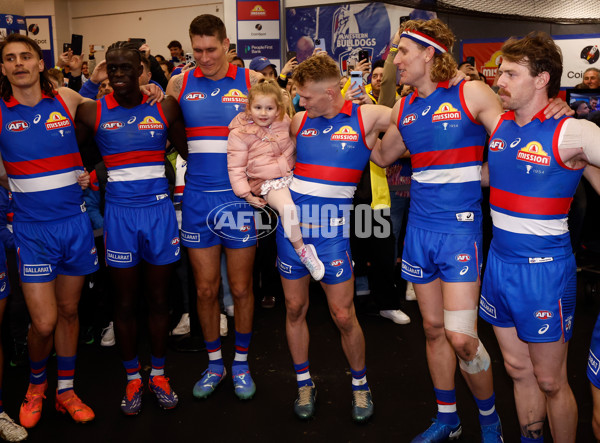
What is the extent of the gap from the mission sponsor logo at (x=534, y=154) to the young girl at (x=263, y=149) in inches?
48.5

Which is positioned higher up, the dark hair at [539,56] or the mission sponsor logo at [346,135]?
the dark hair at [539,56]

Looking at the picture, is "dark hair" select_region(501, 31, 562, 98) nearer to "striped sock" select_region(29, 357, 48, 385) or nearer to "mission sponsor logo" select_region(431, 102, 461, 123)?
"mission sponsor logo" select_region(431, 102, 461, 123)

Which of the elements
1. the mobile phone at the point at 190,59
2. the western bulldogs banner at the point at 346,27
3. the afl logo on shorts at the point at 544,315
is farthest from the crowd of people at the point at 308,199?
the western bulldogs banner at the point at 346,27

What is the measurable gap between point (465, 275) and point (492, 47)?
8.58 m

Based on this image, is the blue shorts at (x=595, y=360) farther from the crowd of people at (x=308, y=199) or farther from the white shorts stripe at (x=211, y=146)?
the white shorts stripe at (x=211, y=146)

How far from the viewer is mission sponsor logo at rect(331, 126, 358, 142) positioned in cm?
292

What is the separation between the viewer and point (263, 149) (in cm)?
309

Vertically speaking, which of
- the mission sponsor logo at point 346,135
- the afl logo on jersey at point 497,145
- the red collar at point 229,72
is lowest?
the afl logo on jersey at point 497,145

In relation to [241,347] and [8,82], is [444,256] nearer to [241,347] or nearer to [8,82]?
[241,347]

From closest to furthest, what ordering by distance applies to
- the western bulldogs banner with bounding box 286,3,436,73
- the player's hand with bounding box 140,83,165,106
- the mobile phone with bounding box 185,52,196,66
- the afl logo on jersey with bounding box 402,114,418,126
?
the afl logo on jersey with bounding box 402,114,418,126, the player's hand with bounding box 140,83,165,106, the mobile phone with bounding box 185,52,196,66, the western bulldogs banner with bounding box 286,3,436,73

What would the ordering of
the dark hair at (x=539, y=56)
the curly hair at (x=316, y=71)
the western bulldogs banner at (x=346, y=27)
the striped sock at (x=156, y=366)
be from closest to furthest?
the dark hair at (x=539, y=56), the curly hair at (x=316, y=71), the striped sock at (x=156, y=366), the western bulldogs banner at (x=346, y=27)

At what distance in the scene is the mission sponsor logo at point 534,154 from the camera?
7.13 feet

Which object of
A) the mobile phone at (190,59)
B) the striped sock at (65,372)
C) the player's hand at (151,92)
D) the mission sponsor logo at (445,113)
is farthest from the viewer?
the mobile phone at (190,59)

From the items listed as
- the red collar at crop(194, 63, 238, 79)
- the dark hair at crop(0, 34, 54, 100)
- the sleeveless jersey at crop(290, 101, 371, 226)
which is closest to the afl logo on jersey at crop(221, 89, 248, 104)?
the red collar at crop(194, 63, 238, 79)
